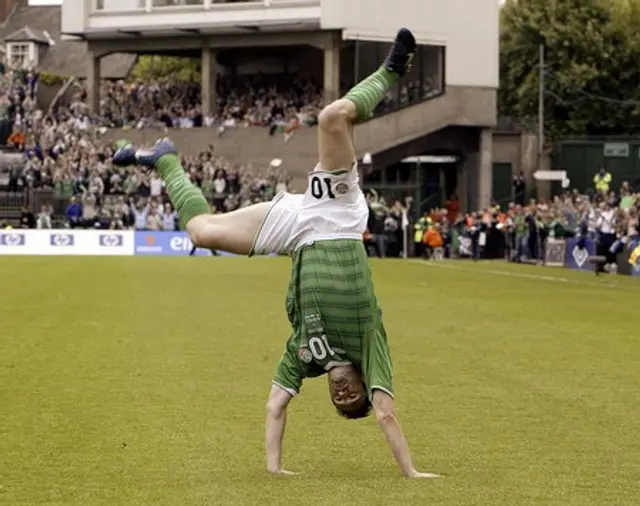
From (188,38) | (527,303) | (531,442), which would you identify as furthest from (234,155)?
(531,442)

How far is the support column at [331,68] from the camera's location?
68250 millimetres

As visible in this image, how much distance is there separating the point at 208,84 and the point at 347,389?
202ft

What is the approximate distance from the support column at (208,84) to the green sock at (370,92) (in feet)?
199

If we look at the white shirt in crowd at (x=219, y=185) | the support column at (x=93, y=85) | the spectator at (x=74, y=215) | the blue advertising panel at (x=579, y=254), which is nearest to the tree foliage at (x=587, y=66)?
the support column at (x=93, y=85)

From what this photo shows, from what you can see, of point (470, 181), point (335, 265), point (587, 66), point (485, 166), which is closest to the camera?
point (335, 265)

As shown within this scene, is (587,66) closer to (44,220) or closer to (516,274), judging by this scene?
(44,220)

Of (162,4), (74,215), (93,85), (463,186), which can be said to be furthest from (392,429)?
(93,85)

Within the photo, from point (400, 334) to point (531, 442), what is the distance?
9.68 meters

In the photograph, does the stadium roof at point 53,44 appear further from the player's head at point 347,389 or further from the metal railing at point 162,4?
the player's head at point 347,389

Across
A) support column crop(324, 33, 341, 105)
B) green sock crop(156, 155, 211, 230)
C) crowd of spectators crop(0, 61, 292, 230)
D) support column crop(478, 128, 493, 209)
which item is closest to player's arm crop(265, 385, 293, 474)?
green sock crop(156, 155, 211, 230)

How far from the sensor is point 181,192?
10047 millimetres

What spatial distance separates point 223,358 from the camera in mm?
17688

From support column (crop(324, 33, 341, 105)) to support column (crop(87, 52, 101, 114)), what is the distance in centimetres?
1151

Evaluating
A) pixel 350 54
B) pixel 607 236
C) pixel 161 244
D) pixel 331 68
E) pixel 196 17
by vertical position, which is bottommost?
pixel 161 244
